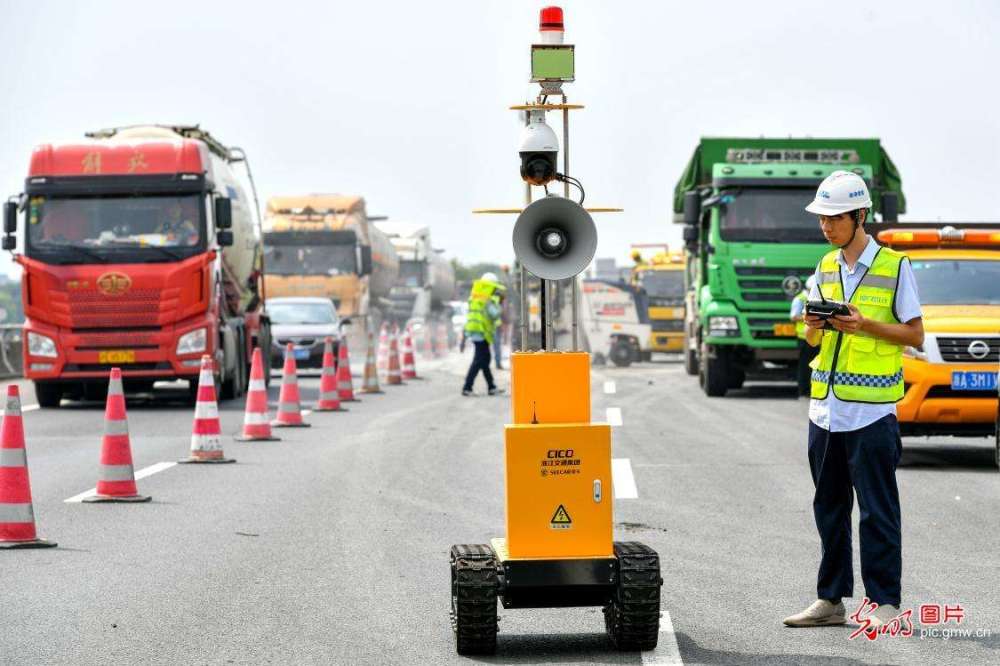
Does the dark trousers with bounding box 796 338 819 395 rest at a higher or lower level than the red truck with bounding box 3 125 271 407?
lower

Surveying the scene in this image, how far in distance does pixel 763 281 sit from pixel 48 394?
1016 centimetres

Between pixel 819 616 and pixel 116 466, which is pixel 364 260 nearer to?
pixel 116 466

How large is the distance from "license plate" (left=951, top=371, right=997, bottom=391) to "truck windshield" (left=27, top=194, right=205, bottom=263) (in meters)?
12.1

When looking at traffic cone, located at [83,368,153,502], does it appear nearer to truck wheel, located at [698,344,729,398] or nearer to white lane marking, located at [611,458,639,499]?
white lane marking, located at [611,458,639,499]

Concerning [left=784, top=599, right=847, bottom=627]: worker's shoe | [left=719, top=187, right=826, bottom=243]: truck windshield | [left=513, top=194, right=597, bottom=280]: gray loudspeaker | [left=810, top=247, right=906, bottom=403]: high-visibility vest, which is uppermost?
[left=719, top=187, right=826, bottom=243]: truck windshield

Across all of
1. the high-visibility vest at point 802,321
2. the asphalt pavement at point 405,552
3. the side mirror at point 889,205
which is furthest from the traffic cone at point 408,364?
the asphalt pavement at point 405,552

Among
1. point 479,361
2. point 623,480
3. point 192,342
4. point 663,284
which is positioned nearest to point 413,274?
point 663,284

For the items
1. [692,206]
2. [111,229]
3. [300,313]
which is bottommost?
[300,313]

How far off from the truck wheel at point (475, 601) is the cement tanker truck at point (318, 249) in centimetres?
3525

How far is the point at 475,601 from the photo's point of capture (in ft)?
22.5

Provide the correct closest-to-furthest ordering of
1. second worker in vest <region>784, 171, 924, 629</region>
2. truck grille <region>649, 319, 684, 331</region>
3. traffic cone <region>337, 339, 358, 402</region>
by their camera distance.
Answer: second worker in vest <region>784, 171, 924, 629</region>
traffic cone <region>337, 339, 358, 402</region>
truck grille <region>649, 319, 684, 331</region>

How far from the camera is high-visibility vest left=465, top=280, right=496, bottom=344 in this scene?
84.1 ft

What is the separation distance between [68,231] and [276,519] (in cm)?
1301

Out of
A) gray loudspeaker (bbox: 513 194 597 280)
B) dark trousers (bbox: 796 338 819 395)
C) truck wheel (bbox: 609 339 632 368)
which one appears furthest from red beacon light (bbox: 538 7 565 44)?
truck wheel (bbox: 609 339 632 368)
